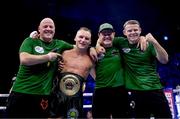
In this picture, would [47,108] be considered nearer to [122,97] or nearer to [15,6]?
[122,97]

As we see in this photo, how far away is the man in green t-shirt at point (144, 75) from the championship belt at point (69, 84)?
0.56 m

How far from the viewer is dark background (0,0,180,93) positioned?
972 cm

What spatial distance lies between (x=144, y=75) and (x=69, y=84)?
2.55 ft

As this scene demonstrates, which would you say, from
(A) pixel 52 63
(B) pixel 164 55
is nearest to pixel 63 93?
(A) pixel 52 63

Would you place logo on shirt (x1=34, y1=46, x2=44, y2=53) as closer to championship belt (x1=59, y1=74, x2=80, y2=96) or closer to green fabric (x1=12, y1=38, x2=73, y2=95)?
green fabric (x1=12, y1=38, x2=73, y2=95)

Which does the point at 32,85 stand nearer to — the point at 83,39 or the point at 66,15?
the point at 83,39

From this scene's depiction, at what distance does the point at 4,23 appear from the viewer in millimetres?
9781

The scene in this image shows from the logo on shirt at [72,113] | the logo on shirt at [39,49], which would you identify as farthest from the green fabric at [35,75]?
the logo on shirt at [72,113]

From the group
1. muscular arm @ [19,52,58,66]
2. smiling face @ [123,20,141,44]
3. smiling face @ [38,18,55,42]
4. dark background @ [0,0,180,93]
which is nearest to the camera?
muscular arm @ [19,52,58,66]

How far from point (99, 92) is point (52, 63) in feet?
1.84

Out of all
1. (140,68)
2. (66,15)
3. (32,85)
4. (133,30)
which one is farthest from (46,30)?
(66,15)

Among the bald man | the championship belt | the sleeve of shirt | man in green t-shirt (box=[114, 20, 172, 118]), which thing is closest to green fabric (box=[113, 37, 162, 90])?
man in green t-shirt (box=[114, 20, 172, 118])

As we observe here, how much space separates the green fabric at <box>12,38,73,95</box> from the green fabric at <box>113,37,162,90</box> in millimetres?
766

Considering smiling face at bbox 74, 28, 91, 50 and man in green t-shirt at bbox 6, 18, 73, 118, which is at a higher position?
smiling face at bbox 74, 28, 91, 50
